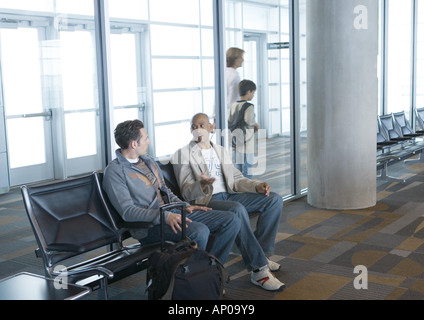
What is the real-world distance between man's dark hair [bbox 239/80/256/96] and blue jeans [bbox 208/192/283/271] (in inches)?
66.3

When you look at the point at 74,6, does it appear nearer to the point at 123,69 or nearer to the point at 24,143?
the point at 123,69

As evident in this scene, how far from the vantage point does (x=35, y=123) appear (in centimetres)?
414

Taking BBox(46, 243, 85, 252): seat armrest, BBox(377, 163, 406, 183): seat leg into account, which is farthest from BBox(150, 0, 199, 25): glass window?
BBox(377, 163, 406, 183): seat leg

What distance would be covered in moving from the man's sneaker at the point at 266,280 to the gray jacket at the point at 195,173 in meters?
0.62

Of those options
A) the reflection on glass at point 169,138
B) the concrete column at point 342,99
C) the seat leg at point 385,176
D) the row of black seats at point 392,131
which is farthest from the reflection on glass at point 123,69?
the row of black seats at point 392,131

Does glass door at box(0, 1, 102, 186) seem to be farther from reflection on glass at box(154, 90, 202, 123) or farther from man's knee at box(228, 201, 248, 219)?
man's knee at box(228, 201, 248, 219)

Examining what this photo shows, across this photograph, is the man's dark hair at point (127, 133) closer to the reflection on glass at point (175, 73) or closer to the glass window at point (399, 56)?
the reflection on glass at point (175, 73)

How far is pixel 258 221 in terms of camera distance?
4.11 m

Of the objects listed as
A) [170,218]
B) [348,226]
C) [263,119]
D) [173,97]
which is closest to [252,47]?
[263,119]

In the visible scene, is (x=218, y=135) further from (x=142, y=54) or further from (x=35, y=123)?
(x=35, y=123)

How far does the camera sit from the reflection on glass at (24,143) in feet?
13.4

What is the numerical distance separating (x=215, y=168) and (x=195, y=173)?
0.77 feet

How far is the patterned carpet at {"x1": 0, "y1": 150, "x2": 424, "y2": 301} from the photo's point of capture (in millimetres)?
3664

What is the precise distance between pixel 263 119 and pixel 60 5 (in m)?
2.71
